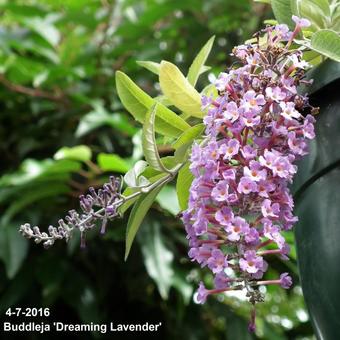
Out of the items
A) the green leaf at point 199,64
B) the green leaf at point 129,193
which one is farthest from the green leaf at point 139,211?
the green leaf at point 199,64

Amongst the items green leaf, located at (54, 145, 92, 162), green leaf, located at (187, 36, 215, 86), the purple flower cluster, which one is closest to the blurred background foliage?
green leaf, located at (54, 145, 92, 162)

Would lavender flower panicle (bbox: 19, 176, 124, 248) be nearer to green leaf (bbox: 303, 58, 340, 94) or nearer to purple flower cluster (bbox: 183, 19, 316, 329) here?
purple flower cluster (bbox: 183, 19, 316, 329)

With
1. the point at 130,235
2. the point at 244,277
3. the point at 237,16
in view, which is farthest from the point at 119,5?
the point at 244,277

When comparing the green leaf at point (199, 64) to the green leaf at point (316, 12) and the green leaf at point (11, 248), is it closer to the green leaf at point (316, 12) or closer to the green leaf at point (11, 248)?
the green leaf at point (316, 12)

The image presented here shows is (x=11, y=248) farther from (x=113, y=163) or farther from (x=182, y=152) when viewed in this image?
(x=182, y=152)

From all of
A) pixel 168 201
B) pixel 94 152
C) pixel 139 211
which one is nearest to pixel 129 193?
pixel 139 211
